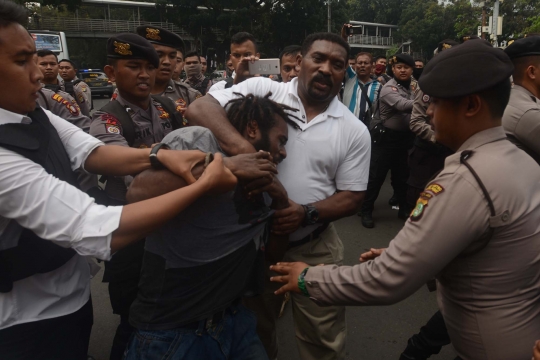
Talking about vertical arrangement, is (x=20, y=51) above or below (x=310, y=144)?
above

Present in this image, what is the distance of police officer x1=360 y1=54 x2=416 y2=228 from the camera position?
197 inches

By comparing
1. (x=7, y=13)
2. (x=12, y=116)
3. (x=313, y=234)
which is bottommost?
(x=313, y=234)

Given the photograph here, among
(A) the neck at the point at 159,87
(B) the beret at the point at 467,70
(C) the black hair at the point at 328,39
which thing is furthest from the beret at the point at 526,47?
(A) the neck at the point at 159,87

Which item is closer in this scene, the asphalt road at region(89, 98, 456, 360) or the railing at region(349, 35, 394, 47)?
the asphalt road at region(89, 98, 456, 360)

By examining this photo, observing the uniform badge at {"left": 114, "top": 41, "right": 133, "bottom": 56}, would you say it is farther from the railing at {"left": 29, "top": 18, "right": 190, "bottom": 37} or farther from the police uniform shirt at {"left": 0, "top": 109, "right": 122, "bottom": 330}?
the railing at {"left": 29, "top": 18, "right": 190, "bottom": 37}

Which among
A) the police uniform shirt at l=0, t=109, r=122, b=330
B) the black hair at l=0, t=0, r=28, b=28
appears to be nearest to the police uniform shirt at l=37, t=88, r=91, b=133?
the black hair at l=0, t=0, r=28, b=28

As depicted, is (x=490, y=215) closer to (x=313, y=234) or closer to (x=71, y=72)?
(x=313, y=234)

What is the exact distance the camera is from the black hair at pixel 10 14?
1.24 metres

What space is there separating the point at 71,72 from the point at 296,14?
29761 mm

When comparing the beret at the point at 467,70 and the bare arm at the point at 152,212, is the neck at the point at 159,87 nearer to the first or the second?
the bare arm at the point at 152,212

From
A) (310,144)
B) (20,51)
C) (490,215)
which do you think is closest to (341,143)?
(310,144)

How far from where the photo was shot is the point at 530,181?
1317 mm

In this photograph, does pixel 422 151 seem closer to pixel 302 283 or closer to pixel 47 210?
pixel 302 283

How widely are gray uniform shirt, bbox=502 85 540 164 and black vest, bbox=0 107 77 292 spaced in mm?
2347
